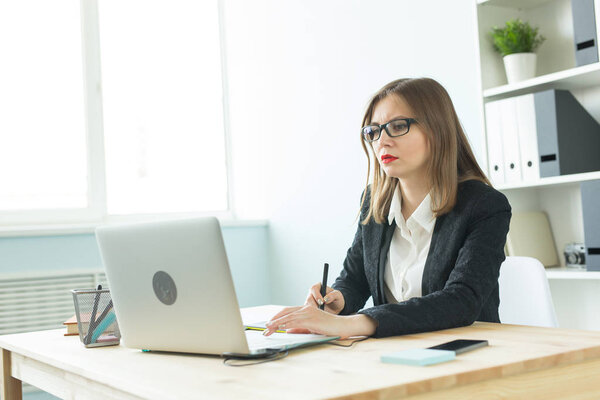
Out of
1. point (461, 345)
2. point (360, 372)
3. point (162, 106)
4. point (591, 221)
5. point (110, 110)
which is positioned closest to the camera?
point (360, 372)

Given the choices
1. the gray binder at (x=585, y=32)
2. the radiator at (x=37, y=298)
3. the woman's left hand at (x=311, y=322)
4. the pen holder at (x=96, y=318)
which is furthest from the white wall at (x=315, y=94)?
the pen holder at (x=96, y=318)

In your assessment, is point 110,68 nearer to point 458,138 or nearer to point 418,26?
point 418,26

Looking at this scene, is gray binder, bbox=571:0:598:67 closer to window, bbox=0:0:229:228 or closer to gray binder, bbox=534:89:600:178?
gray binder, bbox=534:89:600:178

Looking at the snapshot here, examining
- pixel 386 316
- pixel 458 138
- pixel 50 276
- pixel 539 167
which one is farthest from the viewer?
pixel 50 276

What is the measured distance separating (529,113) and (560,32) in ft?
1.31

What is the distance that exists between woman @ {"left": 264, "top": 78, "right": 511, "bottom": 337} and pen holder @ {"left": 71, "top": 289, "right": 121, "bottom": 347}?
436mm

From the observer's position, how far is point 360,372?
3.20ft

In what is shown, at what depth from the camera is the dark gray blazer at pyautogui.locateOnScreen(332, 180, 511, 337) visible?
52.4 inches

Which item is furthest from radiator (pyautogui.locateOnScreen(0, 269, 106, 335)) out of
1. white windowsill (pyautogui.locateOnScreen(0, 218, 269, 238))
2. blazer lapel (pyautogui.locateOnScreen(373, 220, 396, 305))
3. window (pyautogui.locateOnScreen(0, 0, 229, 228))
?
blazer lapel (pyautogui.locateOnScreen(373, 220, 396, 305))

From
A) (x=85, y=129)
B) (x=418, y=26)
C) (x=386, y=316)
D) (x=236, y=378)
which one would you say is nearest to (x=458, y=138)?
(x=386, y=316)

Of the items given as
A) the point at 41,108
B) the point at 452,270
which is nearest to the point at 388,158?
the point at 452,270

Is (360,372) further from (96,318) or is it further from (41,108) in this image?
(41,108)

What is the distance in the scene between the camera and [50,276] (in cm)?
324

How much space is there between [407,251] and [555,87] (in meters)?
0.97
